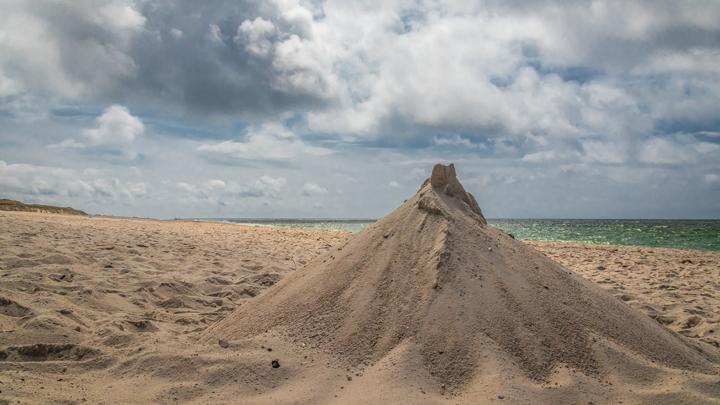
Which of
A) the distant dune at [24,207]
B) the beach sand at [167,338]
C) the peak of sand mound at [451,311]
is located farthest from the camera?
the distant dune at [24,207]

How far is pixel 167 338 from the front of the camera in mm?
3865

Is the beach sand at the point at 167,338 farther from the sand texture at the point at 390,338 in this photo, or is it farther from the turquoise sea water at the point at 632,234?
the turquoise sea water at the point at 632,234

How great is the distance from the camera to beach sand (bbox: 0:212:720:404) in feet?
9.09

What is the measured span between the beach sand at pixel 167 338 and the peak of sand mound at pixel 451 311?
163mm

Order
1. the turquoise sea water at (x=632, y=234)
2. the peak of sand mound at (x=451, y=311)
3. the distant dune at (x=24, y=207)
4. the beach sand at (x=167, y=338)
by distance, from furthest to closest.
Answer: the distant dune at (x=24, y=207) < the turquoise sea water at (x=632, y=234) < the peak of sand mound at (x=451, y=311) < the beach sand at (x=167, y=338)

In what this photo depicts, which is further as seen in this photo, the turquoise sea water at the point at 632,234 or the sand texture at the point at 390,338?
the turquoise sea water at the point at 632,234

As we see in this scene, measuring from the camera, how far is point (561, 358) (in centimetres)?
305

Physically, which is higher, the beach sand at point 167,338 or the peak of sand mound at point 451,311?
the peak of sand mound at point 451,311

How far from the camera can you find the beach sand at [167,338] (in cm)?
277

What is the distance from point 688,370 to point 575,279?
1.03 metres

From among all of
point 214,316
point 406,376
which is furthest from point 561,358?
point 214,316

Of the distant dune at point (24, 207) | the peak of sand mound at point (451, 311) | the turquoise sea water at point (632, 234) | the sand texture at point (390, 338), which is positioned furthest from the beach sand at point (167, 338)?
the distant dune at point (24, 207)

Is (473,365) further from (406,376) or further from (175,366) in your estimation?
(175,366)

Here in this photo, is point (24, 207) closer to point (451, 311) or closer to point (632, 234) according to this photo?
point (451, 311)
